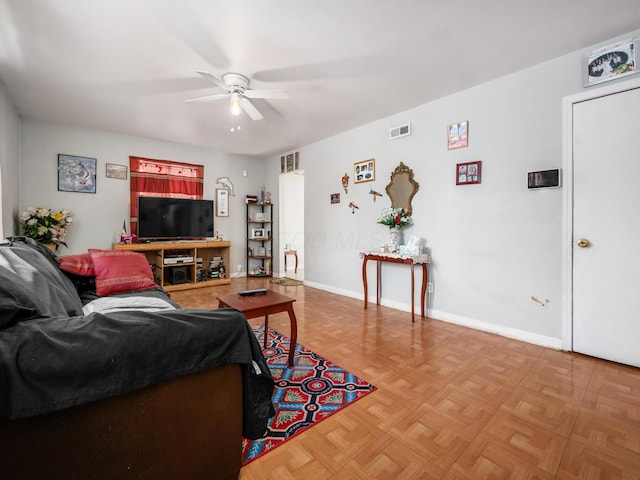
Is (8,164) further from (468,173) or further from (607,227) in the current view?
(607,227)

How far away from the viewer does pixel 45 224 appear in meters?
3.74

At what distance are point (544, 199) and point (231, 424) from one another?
2920mm

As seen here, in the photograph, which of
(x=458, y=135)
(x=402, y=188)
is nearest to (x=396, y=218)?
(x=402, y=188)

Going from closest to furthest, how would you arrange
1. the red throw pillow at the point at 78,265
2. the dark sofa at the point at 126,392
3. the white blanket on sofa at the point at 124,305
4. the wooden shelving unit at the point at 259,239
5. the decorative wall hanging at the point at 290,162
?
the dark sofa at the point at 126,392, the white blanket on sofa at the point at 124,305, the red throw pillow at the point at 78,265, the decorative wall hanging at the point at 290,162, the wooden shelving unit at the point at 259,239

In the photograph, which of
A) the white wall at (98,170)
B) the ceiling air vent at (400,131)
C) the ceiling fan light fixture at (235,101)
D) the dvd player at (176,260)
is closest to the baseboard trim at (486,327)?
the ceiling air vent at (400,131)

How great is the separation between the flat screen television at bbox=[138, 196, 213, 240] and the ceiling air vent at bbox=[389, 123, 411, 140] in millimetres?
3313

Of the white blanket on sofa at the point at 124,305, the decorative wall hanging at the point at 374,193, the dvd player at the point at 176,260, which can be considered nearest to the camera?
the white blanket on sofa at the point at 124,305

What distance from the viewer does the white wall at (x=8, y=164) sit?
309 cm

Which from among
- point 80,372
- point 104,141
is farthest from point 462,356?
point 104,141

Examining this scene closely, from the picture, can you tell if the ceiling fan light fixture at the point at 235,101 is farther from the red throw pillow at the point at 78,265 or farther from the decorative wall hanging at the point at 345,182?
the decorative wall hanging at the point at 345,182

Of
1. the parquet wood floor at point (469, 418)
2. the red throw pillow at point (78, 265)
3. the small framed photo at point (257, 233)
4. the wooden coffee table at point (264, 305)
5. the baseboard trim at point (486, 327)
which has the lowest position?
the parquet wood floor at point (469, 418)

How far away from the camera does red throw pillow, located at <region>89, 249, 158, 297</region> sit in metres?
2.37

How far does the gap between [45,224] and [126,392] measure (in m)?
4.10

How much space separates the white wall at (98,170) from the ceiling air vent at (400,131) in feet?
11.4
